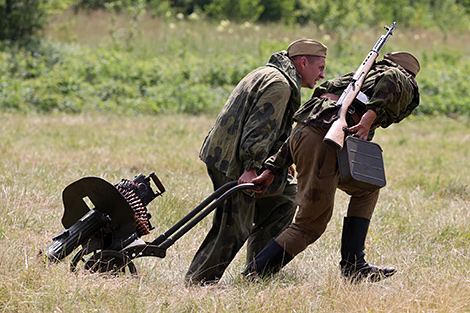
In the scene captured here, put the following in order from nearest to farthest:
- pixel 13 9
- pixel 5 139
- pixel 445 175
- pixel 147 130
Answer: pixel 445 175, pixel 5 139, pixel 147 130, pixel 13 9

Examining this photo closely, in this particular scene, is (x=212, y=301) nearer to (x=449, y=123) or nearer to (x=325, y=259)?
(x=325, y=259)

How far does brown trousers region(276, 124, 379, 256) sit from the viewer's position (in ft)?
13.5

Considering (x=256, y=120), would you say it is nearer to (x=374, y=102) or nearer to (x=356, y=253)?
(x=374, y=102)

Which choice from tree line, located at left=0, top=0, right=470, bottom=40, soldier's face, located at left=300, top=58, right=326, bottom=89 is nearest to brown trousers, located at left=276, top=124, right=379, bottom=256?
soldier's face, located at left=300, top=58, right=326, bottom=89

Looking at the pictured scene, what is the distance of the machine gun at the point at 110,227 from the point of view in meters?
4.12

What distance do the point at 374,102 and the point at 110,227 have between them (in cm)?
195

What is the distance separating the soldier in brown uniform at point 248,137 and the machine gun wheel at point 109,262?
0.52 metres

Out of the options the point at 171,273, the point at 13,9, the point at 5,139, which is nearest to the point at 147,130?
the point at 5,139

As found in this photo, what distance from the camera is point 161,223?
228 inches

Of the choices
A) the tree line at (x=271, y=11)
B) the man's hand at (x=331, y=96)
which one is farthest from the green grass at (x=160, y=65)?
the man's hand at (x=331, y=96)

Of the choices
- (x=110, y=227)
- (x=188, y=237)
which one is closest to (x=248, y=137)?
(x=110, y=227)

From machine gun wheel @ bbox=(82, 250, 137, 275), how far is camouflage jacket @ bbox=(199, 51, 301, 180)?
0.92m

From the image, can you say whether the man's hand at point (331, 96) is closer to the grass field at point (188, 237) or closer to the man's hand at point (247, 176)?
the man's hand at point (247, 176)

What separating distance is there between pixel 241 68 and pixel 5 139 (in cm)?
758
